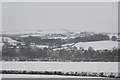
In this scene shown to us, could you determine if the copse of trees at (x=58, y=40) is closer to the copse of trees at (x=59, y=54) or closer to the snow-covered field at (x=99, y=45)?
the snow-covered field at (x=99, y=45)

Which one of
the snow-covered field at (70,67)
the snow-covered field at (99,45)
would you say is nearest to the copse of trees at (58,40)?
the snow-covered field at (99,45)

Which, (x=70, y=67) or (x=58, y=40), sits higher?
Result: (x=58, y=40)

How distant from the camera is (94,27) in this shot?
898 cm

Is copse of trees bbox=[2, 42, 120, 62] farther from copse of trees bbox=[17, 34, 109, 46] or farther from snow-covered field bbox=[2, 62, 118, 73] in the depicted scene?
snow-covered field bbox=[2, 62, 118, 73]

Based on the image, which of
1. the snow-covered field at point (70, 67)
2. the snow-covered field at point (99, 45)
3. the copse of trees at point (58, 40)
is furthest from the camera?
the copse of trees at point (58, 40)

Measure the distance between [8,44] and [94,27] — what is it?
11.5 ft

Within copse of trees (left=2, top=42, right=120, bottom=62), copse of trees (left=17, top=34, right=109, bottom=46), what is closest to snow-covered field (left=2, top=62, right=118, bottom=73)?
copse of trees (left=2, top=42, right=120, bottom=62)

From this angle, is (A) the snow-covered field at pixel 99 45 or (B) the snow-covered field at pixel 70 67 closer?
(B) the snow-covered field at pixel 70 67

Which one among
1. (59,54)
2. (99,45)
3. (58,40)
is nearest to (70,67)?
(59,54)

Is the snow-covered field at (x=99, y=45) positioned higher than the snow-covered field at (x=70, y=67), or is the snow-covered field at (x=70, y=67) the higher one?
the snow-covered field at (x=99, y=45)

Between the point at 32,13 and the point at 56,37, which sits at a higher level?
the point at 32,13

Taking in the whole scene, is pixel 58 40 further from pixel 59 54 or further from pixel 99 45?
pixel 99 45

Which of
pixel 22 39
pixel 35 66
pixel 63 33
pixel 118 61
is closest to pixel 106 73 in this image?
pixel 118 61

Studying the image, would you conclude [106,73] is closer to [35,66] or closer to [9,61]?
[35,66]
